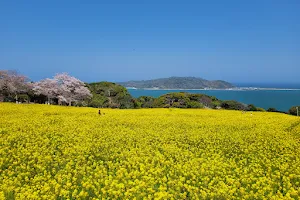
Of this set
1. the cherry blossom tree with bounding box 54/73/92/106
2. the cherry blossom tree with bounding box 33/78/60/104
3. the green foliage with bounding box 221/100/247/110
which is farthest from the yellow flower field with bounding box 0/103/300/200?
the green foliage with bounding box 221/100/247/110

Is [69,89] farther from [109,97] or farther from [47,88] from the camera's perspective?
[109,97]

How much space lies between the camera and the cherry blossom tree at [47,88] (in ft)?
172

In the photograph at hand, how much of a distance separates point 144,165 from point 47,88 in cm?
4779

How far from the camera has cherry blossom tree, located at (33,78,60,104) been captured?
52.3 m

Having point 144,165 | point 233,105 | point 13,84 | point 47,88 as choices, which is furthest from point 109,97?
point 144,165

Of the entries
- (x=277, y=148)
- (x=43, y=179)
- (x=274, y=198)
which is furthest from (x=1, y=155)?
(x=277, y=148)

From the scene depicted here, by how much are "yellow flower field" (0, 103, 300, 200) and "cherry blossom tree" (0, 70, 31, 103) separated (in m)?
35.6

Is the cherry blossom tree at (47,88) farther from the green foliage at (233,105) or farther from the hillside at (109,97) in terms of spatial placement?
the green foliage at (233,105)

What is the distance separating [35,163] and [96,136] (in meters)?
4.87

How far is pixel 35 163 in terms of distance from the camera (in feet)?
33.4

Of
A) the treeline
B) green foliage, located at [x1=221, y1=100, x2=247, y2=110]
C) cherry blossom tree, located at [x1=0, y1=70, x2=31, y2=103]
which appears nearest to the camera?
cherry blossom tree, located at [x1=0, y1=70, x2=31, y2=103]

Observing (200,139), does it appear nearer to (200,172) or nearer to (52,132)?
(200,172)

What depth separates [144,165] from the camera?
9.65m

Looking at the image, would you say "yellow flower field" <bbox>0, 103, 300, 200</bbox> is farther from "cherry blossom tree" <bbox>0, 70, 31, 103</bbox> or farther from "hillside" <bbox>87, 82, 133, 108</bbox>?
"hillside" <bbox>87, 82, 133, 108</bbox>
